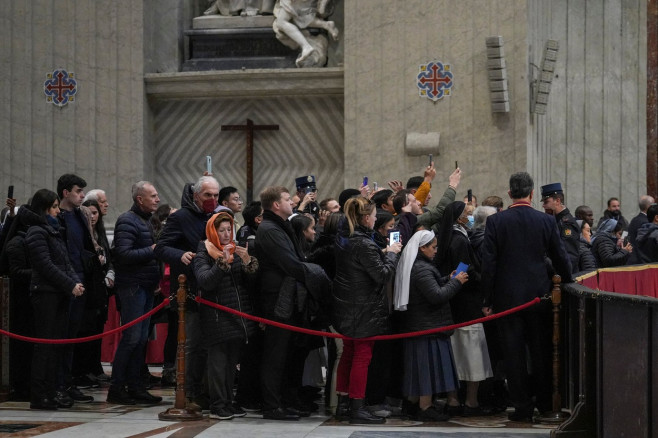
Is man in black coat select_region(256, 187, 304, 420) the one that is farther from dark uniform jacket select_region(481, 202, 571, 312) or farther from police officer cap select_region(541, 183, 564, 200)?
police officer cap select_region(541, 183, 564, 200)

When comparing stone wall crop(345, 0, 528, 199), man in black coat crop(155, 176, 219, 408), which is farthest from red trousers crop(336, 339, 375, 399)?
stone wall crop(345, 0, 528, 199)

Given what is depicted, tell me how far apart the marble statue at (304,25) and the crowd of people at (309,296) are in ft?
20.4

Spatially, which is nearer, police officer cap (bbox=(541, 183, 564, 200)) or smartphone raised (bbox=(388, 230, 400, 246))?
smartphone raised (bbox=(388, 230, 400, 246))

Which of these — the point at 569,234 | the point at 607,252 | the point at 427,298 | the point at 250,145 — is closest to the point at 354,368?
the point at 427,298

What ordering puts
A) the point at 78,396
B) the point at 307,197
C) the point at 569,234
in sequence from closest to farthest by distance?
the point at 78,396, the point at 569,234, the point at 307,197

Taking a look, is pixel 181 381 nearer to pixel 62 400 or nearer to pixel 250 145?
pixel 62 400

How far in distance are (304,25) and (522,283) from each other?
822 centimetres

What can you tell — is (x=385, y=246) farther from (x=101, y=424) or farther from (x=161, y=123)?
(x=161, y=123)

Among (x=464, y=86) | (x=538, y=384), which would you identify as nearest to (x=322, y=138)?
(x=464, y=86)

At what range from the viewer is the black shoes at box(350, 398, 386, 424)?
903 cm

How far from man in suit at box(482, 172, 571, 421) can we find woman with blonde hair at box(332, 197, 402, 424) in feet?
2.77

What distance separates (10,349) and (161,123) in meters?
7.39

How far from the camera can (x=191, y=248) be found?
9672mm

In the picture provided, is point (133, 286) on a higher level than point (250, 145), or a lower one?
lower
